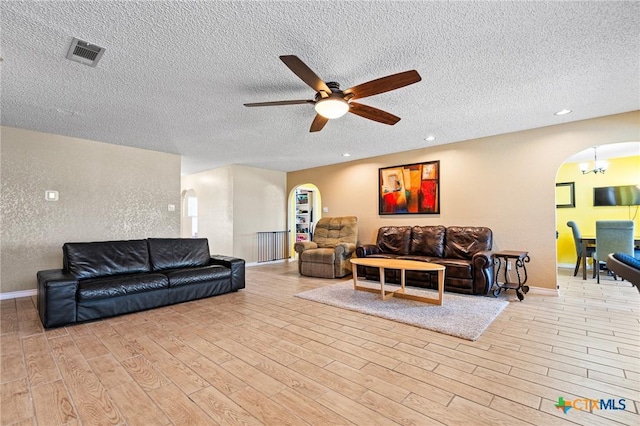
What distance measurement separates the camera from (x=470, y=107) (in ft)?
11.2

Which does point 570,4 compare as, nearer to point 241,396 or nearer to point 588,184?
point 241,396

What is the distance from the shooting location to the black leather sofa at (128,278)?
2973mm

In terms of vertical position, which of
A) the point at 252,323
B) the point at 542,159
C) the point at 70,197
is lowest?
the point at 252,323

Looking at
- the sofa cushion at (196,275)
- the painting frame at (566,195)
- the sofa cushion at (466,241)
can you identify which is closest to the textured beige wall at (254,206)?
the sofa cushion at (196,275)

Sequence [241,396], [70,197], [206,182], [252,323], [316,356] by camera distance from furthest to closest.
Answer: [206,182] < [70,197] < [252,323] < [316,356] < [241,396]

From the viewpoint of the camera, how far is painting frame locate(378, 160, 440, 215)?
5254 millimetres

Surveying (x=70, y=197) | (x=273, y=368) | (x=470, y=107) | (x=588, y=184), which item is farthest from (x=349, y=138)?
(x=588, y=184)

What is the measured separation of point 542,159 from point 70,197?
7.46 metres

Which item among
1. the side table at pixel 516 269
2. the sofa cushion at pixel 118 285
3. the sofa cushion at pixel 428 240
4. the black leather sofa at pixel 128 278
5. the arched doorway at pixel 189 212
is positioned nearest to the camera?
the black leather sofa at pixel 128 278

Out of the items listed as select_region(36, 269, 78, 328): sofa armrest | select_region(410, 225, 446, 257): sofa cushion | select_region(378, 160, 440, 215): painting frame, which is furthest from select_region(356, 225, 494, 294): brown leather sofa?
select_region(36, 269, 78, 328): sofa armrest

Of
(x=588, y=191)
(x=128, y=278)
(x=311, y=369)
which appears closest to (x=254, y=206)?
(x=128, y=278)

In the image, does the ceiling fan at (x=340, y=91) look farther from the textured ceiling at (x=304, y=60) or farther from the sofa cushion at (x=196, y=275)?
the sofa cushion at (x=196, y=275)

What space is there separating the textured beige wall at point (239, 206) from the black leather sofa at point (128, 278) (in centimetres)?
215

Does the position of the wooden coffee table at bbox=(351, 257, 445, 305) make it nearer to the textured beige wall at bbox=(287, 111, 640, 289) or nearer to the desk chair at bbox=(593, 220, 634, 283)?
the textured beige wall at bbox=(287, 111, 640, 289)
